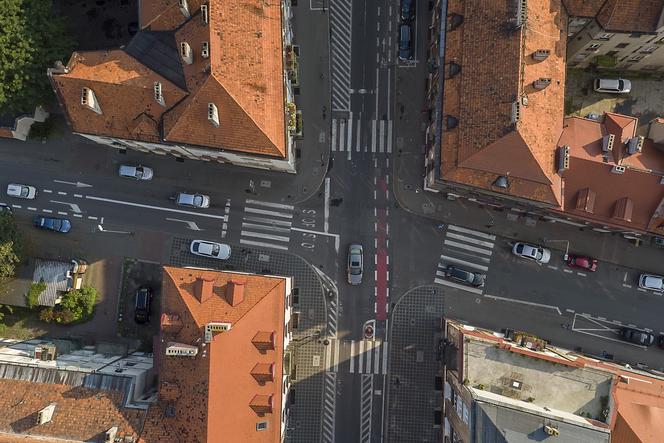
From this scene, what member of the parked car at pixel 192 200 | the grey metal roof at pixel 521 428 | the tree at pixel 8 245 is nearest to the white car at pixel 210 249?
the parked car at pixel 192 200

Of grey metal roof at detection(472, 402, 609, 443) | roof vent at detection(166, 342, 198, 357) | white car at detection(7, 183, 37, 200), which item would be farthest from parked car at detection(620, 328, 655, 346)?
white car at detection(7, 183, 37, 200)

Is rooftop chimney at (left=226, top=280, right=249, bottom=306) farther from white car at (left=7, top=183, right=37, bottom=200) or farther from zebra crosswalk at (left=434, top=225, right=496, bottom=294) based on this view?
white car at (left=7, top=183, right=37, bottom=200)

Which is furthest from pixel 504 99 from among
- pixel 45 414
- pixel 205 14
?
pixel 45 414

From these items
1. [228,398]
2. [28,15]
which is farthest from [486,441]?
[28,15]

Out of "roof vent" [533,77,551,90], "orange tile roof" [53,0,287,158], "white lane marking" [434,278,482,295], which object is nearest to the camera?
"orange tile roof" [53,0,287,158]

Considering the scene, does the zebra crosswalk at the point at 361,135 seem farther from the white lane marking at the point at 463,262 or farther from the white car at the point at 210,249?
the white car at the point at 210,249

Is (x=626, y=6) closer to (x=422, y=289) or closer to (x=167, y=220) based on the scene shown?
(x=422, y=289)
